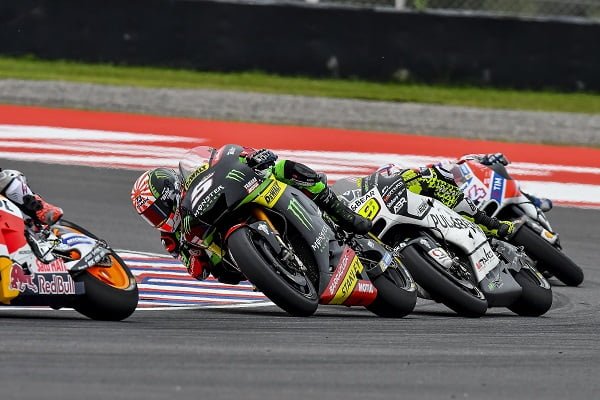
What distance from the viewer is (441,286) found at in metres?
8.20

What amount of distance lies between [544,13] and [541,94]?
3.53 ft

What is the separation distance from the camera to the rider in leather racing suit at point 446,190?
876 cm

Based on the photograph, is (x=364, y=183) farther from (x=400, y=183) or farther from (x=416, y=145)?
(x=416, y=145)

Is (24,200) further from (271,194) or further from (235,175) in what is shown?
(271,194)

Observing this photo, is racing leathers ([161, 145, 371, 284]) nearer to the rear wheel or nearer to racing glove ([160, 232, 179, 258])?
racing glove ([160, 232, 179, 258])

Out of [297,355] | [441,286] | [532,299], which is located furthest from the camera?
[532,299]

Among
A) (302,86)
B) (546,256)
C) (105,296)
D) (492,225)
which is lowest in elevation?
(302,86)

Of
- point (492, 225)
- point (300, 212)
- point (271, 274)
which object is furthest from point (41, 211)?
point (492, 225)

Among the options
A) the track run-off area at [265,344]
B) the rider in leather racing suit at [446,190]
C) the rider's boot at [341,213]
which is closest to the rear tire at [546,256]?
the track run-off area at [265,344]

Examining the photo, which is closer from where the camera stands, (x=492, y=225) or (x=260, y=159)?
(x=260, y=159)

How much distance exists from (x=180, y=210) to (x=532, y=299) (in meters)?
2.38

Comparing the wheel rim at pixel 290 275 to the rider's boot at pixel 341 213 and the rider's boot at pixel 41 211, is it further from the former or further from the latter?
the rider's boot at pixel 41 211

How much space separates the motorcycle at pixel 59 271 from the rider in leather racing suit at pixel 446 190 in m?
2.15

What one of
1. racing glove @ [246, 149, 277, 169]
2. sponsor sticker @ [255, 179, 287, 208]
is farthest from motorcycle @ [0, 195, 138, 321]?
racing glove @ [246, 149, 277, 169]
